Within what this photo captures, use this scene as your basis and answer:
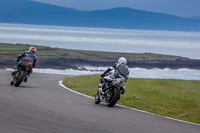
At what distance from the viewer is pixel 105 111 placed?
545 inches

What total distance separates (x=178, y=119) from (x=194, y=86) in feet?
47.6

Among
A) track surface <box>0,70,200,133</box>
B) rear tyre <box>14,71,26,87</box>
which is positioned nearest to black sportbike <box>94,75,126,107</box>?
track surface <box>0,70,200,133</box>

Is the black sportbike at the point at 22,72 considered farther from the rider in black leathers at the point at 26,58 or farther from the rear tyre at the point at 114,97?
the rear tyre at the point at 114,97

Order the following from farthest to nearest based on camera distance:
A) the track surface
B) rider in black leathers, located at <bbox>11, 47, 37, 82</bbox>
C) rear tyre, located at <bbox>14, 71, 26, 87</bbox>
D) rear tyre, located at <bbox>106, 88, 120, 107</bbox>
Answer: rider in black leathers, located at <bbox>11, 47, 37, 82</bbox>, rear tyre, located at <bbox>14, 71, 26, 87</bbox>, rear tyre, located at <bbox>106, 88, 120, 107</bbox>, the track surface

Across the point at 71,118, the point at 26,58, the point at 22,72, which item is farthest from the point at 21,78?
the point at 71,118

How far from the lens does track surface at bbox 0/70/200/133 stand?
1025 cm

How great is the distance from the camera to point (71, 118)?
11.8m

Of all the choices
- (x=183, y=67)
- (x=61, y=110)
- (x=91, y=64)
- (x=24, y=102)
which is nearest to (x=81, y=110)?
(x=61, y=110)

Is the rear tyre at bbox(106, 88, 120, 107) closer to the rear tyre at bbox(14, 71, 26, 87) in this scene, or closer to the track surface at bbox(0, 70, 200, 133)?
the track surface at bbox(0, 70, 200, 133)

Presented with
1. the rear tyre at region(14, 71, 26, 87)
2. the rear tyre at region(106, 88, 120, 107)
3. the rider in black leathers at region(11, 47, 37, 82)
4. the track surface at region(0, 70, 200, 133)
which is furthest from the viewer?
the rider in black leathers at region(11, 47, 37, 82)

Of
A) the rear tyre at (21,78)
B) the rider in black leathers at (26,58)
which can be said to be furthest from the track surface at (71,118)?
the rider in black leathers at (26,58)

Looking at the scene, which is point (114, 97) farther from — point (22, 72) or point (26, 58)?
point (26, 58)

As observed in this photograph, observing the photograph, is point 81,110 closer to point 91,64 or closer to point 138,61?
point 91,64

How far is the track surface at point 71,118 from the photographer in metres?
10.2
